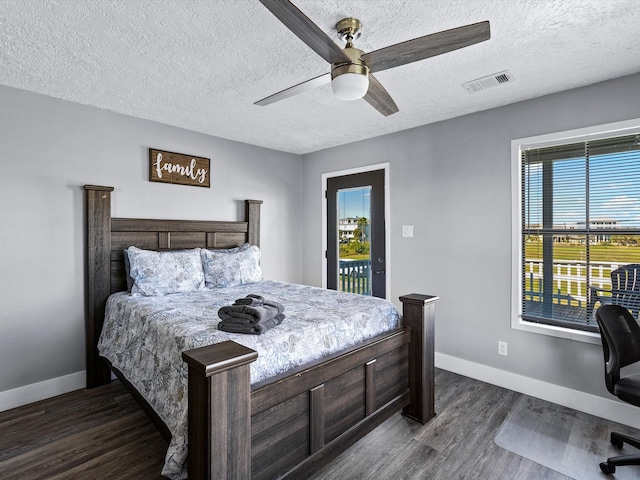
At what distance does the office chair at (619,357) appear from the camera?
191 cm

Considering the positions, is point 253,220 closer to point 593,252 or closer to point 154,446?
point 154,446

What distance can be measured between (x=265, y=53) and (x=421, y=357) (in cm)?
234

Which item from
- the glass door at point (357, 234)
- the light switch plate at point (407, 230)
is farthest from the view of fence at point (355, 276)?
the light switch plate at point (407, 230)

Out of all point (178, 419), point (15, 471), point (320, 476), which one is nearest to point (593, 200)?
point (320, 476)

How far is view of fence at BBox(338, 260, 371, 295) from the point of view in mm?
4199

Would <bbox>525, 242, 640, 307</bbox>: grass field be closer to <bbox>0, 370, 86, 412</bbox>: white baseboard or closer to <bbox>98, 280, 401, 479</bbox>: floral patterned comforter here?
<bbox>98, 280, 401, 479</bbox>: floral patterned comforter

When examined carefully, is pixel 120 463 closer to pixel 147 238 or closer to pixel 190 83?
pixel 147 238

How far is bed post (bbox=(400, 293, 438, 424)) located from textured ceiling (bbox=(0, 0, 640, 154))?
173 cm

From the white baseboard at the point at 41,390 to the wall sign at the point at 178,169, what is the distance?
1.95 m

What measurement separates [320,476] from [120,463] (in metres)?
1.21

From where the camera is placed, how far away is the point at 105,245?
3090 mm

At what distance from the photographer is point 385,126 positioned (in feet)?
12.0

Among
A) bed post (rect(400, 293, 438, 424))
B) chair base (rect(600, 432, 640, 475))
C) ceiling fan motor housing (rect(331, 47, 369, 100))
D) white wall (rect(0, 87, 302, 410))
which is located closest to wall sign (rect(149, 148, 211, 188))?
white wall (rect(0, 87, 302, 410))

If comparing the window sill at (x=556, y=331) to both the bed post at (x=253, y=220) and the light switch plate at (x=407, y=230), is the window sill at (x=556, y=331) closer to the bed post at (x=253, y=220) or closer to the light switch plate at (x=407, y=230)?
the light switch plate at (x=407, y=230)
